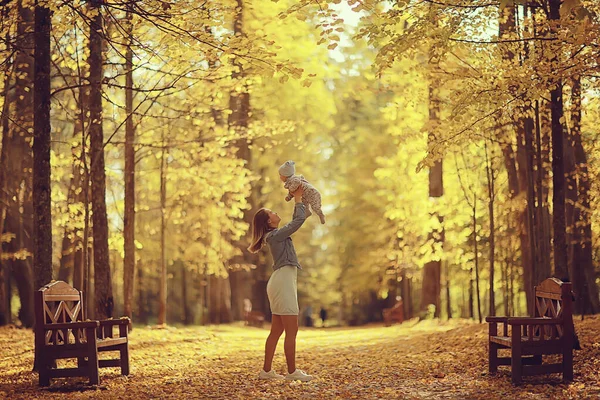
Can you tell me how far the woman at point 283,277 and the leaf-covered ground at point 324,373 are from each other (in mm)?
413

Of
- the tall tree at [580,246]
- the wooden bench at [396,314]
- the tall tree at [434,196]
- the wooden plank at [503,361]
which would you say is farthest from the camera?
the wooden bench at [396,314]

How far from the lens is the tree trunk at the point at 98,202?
1273cm

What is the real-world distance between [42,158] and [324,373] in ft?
14.5

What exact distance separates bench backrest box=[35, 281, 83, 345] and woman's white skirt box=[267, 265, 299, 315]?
2360 mm

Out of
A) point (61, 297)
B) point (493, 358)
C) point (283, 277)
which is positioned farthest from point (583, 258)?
point (61, 297)

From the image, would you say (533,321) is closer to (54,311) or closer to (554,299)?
(554,299)

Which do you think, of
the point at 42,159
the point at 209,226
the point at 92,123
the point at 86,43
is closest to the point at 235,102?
the point at 209,226

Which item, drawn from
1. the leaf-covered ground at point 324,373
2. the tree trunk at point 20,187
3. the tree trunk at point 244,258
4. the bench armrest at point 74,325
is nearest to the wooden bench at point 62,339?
the bench armrest at point 74,325

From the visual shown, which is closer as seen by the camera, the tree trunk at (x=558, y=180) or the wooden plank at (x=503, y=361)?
the wooden plank at (x=503, y=361)

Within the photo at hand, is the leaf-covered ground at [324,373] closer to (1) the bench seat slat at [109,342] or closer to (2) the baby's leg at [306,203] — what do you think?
(1) the bench seat slat at [109,342]

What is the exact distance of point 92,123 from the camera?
41.4 ft

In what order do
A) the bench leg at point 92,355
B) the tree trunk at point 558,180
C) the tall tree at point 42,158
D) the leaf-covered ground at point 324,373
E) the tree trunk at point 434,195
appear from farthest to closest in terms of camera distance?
1. the tree trunk at point 434,195
2. the tree trunk at point 558,180
3. the tall tree at point 42,158
4. the bench leg at point 92,355
5. the leaf-covered ground at point 324,373

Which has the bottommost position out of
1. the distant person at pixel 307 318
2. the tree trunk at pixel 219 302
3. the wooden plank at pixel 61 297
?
the distant person at pixel 307 318

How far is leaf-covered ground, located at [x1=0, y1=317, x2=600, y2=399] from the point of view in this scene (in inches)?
314
